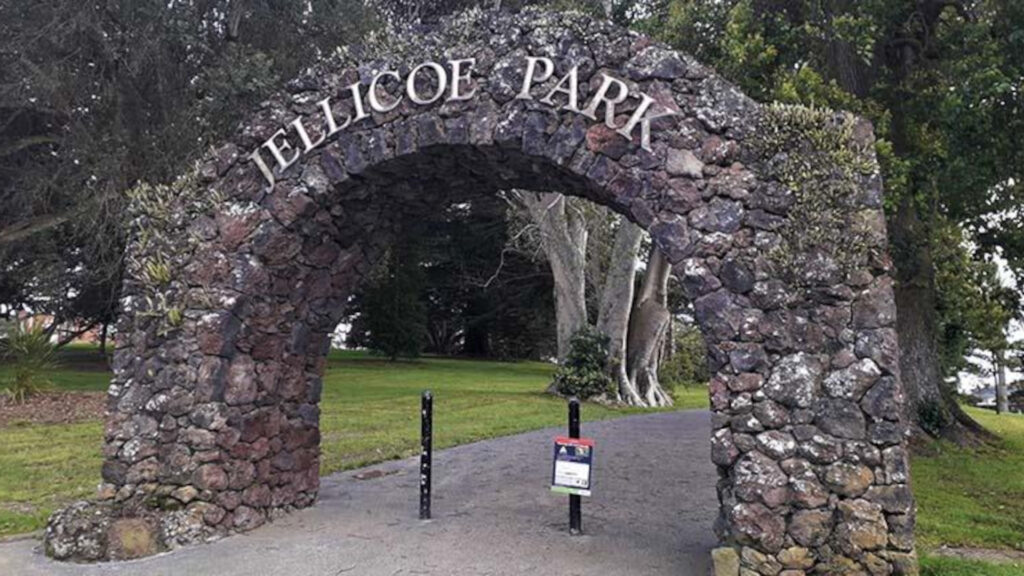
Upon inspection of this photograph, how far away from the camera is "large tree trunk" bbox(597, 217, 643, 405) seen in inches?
709

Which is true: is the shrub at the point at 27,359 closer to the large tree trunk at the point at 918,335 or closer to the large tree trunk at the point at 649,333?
the large tree trunk at the point at 649,333

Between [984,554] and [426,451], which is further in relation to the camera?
[426,451]

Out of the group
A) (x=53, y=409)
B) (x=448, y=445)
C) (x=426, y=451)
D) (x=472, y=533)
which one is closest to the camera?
(x=472, y=533)

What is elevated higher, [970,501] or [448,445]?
[448,445]

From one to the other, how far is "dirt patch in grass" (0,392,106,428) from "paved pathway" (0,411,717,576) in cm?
692

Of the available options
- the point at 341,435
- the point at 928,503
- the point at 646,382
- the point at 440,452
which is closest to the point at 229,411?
the point at 440,452

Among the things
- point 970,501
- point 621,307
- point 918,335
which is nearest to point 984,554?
point 970,501

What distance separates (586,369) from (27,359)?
36.9 ft

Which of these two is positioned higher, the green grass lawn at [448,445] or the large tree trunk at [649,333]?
the large tree trunk at [649,333]

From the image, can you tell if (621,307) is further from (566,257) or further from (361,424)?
(361,424)

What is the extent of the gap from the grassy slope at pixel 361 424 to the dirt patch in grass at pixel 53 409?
2.19 feet

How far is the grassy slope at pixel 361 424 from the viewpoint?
320 inches

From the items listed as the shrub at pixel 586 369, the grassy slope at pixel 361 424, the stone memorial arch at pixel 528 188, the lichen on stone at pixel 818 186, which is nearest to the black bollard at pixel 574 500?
the stone memorial arch at pixel 528 188

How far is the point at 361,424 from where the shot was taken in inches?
507
